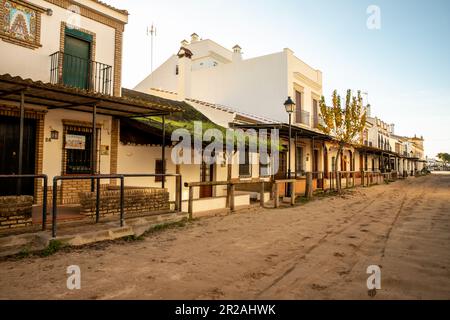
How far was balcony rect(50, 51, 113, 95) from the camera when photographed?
28.0 feet

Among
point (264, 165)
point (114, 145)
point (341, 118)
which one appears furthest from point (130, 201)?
point (341, 118)

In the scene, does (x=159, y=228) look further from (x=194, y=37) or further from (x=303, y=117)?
(x=194, y=37)

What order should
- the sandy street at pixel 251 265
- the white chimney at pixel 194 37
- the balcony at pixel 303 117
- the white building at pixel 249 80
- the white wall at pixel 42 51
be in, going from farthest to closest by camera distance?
1. the white chimney at pixel 194 37
2. the balcony at pixel 303 117
3. the white building at pixel 249 80
4. the white wall at pixel 42 51
5. the sandy street at pixel 251 265

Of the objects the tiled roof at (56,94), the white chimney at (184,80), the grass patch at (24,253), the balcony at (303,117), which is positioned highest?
the white chimney at (184,80)

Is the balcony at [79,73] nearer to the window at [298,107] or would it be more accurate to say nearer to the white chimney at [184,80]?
the white chimney at [184,80]

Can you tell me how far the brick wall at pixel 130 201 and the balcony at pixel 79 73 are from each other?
383cm

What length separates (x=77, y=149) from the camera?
8.90 m

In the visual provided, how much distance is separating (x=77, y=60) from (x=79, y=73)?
389 millimetres

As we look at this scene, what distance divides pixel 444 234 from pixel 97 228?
7.45 metres

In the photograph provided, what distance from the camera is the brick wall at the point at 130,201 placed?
6.34 meters

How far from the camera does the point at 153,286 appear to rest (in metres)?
3.75

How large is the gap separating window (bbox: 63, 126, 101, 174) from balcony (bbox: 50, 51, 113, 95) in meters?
1.30

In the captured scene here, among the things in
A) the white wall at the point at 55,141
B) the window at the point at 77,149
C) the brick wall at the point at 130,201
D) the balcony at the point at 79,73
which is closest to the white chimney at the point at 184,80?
the balcony at the point at 79,73
